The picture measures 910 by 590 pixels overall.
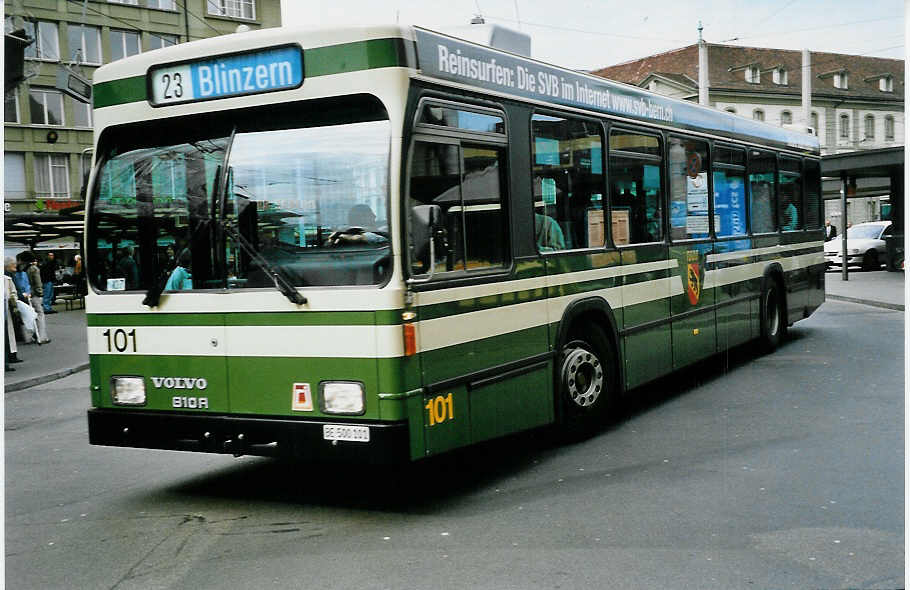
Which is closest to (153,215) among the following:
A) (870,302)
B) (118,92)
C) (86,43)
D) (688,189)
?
(118,92)

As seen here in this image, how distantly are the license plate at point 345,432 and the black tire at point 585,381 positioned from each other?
2204 mm

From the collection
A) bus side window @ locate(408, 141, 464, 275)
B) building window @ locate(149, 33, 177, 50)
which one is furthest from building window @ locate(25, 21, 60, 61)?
bus side window @ locate(408, 141, 464, 275)

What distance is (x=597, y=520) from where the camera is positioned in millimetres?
5699

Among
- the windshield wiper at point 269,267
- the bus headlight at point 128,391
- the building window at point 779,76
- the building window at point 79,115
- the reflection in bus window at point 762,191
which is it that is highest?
the building window at point 779,76

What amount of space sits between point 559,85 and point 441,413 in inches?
118

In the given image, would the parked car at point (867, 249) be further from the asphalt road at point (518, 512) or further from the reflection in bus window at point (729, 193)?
the asphalt road at point (518, 512)

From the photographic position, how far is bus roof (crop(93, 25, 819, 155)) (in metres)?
5.71

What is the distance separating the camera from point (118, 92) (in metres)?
6.48

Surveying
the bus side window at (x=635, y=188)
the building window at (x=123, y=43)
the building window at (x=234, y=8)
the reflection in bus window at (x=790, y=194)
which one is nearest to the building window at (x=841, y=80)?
the building window at (x=234, y=8)

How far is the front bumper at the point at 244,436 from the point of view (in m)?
5.64

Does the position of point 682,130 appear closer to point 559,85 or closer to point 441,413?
point 559,85

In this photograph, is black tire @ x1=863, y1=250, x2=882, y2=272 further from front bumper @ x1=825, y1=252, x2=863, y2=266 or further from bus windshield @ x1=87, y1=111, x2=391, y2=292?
bus windshield @ x1=87, y1=111, x2=391, y2=292

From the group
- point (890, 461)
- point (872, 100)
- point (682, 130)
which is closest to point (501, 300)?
point (890, 461)

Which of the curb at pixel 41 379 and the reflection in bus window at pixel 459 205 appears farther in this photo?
the curb at pixel 41 379
